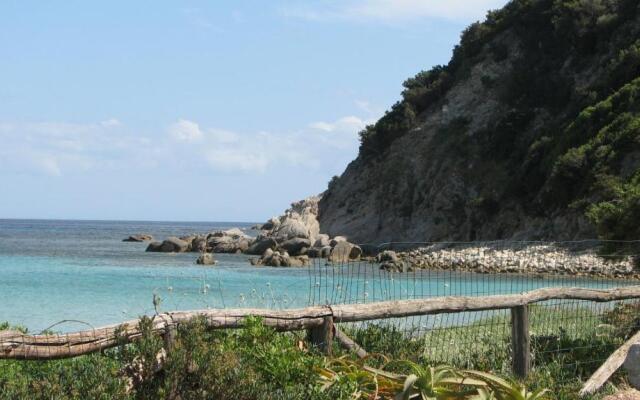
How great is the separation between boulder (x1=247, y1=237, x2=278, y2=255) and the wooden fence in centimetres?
4547

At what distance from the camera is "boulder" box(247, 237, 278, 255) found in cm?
5525

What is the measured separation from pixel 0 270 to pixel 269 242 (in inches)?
777

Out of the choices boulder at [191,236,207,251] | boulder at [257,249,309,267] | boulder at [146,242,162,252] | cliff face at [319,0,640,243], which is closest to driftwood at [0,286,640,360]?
cliff face at [319,0,640,243]

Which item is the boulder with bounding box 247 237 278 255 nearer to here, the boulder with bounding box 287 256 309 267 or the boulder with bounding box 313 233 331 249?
the boulder with bounding box 313 233 331 249

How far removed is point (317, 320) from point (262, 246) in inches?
1926

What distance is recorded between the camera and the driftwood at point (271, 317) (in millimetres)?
5559

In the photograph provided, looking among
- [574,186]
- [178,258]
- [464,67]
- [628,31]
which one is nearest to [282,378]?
[574,186]

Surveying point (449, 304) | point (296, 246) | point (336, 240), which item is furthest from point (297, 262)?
point (449, 304)

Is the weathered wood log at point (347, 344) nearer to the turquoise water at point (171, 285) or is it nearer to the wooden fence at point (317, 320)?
the wooden fence at point (317, 320)

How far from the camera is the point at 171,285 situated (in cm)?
2795

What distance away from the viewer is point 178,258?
172ft

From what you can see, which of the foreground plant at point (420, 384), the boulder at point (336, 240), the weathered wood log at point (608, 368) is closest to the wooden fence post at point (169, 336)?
the foreground plant at point (420, 384)

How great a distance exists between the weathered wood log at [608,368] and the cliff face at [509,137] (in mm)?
31977

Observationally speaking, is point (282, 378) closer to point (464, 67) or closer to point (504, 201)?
point (504, 201)
